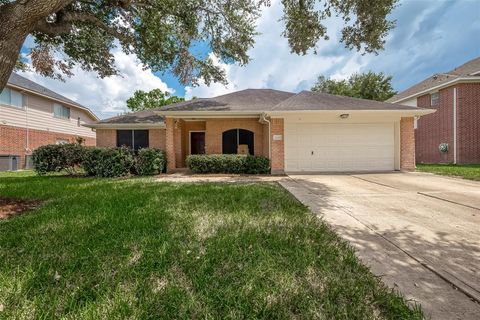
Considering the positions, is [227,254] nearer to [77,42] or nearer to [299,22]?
[299,22]

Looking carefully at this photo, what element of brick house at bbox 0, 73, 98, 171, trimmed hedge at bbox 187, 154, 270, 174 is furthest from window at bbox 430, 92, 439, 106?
brick house at bbox 0, 73, 98, 171

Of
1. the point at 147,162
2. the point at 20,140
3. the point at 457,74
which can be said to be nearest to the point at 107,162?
the point at 147,162

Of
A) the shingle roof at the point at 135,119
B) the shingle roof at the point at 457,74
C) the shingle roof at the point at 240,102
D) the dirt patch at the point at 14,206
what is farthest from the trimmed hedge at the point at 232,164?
the shingle roof at the point at 457,74

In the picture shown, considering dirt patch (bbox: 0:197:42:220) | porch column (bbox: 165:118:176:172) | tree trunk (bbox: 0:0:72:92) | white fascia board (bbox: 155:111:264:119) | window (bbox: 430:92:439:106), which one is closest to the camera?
tree trunk (bbox: 0:0:72:92)

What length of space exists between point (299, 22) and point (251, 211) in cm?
762

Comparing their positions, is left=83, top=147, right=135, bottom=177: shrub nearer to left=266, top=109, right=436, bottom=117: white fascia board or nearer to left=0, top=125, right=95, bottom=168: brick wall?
left=266, top=109, right=436, bottom=117: white fascia board

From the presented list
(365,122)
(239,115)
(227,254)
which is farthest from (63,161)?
(365,122)

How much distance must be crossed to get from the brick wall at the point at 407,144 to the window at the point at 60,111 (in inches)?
990

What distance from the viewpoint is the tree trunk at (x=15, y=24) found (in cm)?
420

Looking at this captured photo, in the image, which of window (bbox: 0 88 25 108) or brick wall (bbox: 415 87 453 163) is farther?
brick wall (bbox: 415 87 453 163)

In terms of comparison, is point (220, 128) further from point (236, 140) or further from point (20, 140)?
point (20, 140)

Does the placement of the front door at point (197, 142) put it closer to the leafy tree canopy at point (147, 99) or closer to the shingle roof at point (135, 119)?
the shingle roof at point (135, 119)

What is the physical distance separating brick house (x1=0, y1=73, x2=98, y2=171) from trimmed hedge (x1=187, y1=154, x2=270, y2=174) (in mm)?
9038

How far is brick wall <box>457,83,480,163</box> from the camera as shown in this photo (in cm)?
1482
